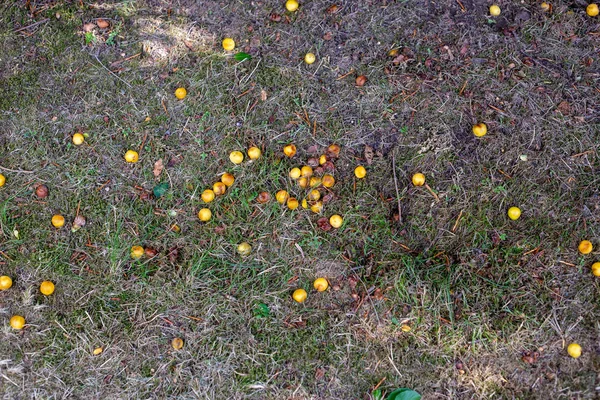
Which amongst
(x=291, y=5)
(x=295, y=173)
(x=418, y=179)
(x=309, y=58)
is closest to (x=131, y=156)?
(x=295, y=173)

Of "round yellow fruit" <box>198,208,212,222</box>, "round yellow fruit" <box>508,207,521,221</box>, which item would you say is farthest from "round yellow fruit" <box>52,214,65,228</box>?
"round yellow fruit" <box>508,207,521,221</box>

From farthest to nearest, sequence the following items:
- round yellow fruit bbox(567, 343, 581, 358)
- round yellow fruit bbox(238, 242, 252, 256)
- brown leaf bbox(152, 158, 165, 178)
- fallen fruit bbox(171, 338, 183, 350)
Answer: brown leaf bbox(152, 158, 165, 178), round yellow fruit bbox(238, 242, 252, 256), fallen fruit bbox(171, 338, 183, 350), round yellow fruit bbox(567, 343, 581, 358)

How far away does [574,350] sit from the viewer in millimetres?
3020

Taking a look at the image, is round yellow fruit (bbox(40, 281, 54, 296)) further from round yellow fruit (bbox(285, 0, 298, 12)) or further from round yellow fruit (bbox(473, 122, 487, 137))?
round yellow fruit (bbox(473, 122, 487, 137))

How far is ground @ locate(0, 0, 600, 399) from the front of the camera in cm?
312

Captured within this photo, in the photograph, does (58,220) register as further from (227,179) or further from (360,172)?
(360,172)

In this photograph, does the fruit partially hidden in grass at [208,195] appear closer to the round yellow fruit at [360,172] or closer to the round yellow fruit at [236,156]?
the round yellow fruit at [236,156]

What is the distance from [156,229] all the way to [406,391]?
6.37 ft

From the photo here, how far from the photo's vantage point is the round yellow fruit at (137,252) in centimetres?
324

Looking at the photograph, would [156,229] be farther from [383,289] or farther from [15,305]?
[383,289]

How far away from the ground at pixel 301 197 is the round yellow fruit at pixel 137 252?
0.14 ft

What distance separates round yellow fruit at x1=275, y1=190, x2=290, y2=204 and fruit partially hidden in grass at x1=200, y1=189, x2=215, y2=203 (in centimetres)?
44

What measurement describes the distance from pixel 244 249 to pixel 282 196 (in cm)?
44

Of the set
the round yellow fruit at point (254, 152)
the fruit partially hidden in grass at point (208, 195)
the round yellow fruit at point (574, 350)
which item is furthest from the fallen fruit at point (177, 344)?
the round yellow fruit at point (574, 350)
